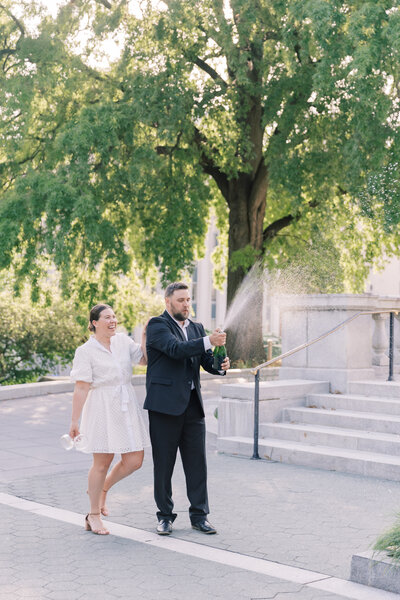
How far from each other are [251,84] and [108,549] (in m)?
17.2

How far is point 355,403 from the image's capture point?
11.3 m

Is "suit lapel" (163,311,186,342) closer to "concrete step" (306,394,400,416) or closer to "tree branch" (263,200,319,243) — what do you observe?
"concrete step" (306,394,400,416)

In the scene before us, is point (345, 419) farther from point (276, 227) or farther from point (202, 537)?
point (276, 227)

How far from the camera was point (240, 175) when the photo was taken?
80.8 ft

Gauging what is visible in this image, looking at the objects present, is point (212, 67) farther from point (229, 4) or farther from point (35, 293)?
point (35, 293)

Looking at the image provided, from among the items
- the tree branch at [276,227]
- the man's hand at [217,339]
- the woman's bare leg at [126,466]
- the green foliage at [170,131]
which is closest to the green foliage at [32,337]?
the green foliage at [170,131]

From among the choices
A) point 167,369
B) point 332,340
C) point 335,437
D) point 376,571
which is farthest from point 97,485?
point 332,340

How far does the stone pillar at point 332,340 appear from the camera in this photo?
→ 12.2 metres

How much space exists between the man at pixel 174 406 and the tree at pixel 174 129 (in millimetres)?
12072

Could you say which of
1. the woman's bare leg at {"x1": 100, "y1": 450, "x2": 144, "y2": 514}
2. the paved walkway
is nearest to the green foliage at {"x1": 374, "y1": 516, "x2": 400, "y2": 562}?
the paved walkway

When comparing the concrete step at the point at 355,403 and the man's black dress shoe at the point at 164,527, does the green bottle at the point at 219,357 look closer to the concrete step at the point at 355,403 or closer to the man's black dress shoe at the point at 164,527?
the man's black dress shoe at the point at 164,527

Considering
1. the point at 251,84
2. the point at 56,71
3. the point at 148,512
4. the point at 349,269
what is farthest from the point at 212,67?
the point at 148,512

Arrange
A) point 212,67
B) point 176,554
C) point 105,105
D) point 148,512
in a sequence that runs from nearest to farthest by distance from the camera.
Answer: point 176,554, point 148,512, point 105,105, point 212,67

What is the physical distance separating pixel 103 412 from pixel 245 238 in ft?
60.2
